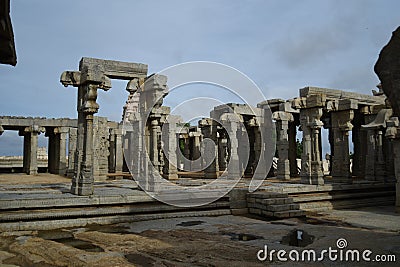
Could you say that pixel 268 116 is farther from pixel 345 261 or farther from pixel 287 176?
pixel 345 261

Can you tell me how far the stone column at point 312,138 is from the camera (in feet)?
46.5

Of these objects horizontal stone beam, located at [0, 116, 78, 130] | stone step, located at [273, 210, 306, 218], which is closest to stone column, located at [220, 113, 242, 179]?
stone step, located at [273, 210, 306, 218]

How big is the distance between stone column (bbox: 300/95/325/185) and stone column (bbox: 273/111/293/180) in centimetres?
370

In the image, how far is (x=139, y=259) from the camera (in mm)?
5621

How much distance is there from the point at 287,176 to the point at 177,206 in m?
10.0

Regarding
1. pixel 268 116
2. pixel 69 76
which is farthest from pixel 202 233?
pixel 268 116

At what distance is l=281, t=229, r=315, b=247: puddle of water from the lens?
685cm

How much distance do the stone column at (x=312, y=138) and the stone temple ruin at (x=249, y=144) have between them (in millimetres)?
41

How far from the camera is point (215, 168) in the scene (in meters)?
20.4

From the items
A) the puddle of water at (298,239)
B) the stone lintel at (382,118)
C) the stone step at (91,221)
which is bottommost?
the puddle of water at (298,239)

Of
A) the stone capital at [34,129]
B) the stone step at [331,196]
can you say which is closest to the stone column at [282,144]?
the stone step at [331,196]

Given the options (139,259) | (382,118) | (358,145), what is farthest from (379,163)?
(139,259)

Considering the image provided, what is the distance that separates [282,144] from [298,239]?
39.9ft

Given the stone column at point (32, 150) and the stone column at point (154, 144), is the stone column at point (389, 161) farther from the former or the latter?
the stone column at point (32, 150)
